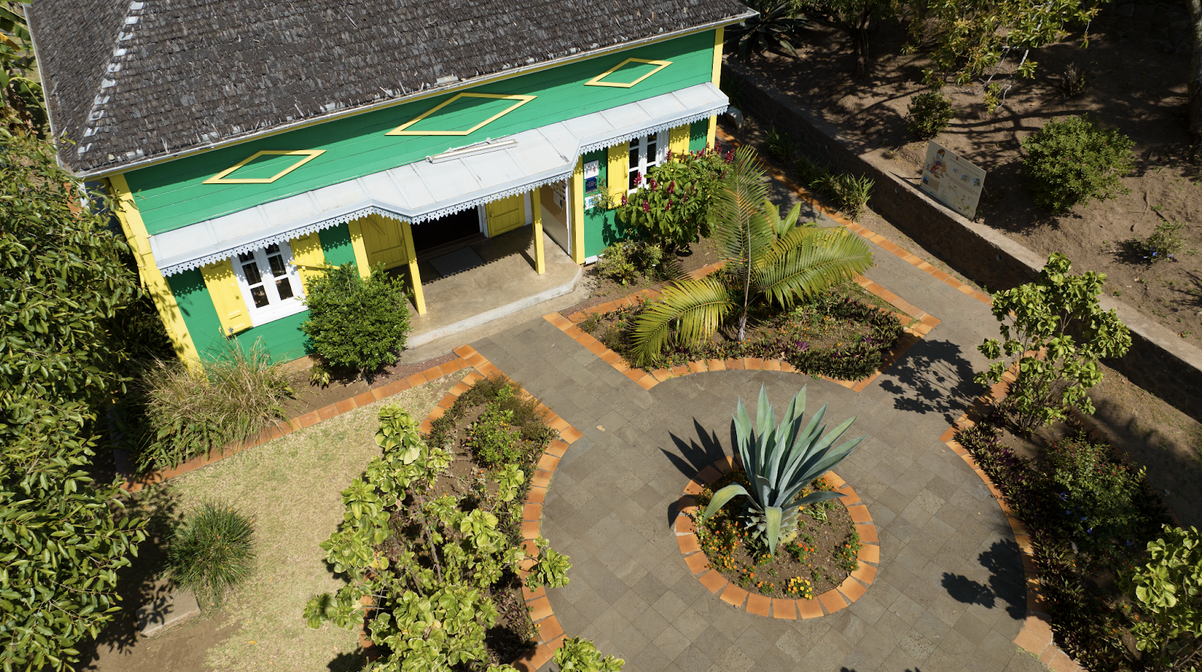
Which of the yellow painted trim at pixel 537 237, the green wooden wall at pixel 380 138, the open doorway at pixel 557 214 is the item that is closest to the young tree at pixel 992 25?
the green wooden wall at pixel 380 138

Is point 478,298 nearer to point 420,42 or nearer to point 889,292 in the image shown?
point 420,42

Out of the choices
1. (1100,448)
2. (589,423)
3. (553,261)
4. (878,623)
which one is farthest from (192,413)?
(1100,448)

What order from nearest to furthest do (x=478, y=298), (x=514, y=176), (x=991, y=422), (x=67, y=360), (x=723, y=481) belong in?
(x=67, y=360) < (x=723, y=481) < (x=991, y=422) < (x=514, y=176) < (x=478, y=298)

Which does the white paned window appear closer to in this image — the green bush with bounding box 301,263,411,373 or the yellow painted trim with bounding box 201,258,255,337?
the green bush with bounding box 301,263,411,373

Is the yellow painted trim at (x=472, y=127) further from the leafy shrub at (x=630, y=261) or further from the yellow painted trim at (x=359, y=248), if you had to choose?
the leafy shrub at (x=630, y=261)

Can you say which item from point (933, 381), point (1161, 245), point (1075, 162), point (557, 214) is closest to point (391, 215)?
point (557, 214)

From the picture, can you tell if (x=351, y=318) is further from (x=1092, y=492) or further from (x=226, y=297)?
(x=1092, y=492)

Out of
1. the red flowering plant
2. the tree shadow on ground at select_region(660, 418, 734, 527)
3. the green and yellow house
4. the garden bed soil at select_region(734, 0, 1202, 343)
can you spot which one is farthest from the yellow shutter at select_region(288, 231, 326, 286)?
the garden bed soil at select_region(734, 0, 1202, 343)
